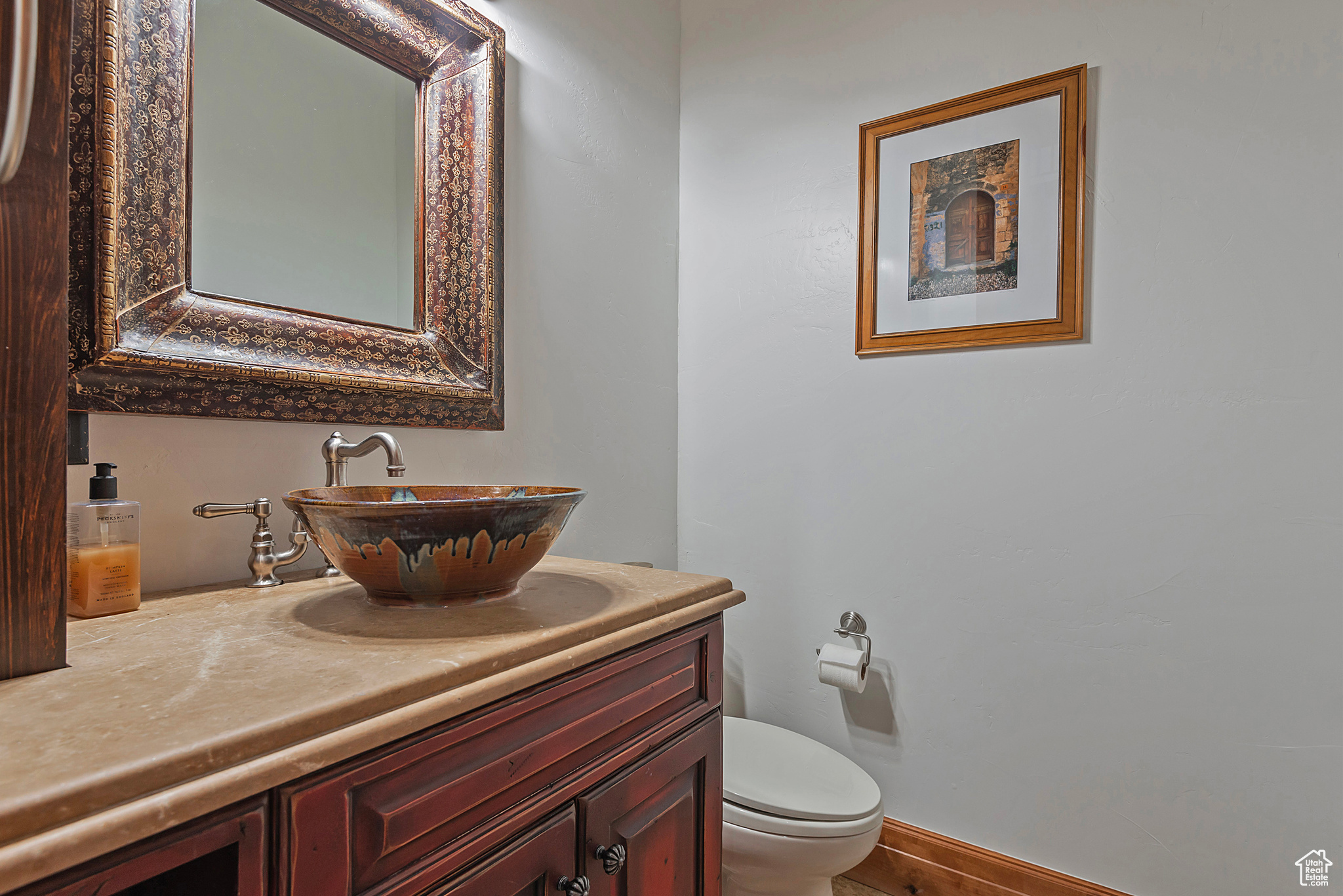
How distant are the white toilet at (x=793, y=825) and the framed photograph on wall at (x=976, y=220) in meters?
0.96

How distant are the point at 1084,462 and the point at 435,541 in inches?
50.0

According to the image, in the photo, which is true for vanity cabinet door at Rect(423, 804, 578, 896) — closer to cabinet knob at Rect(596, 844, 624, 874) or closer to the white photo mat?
cabinet knob at Rect(596, 844, 624, 874)

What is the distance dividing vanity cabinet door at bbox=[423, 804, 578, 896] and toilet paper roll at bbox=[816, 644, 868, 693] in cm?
94

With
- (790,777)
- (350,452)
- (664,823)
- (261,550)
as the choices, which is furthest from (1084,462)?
(261,550)

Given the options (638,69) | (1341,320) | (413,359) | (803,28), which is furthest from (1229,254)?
(413,359)

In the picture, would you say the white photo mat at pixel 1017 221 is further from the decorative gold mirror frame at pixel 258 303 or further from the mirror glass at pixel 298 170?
the mirror glass at pixel 298 170

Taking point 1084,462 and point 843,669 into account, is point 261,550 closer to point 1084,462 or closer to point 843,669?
point 843,669

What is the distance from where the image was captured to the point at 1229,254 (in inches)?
46.4

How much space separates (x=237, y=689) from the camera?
484mm

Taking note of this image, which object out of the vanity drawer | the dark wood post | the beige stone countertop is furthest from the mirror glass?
the vanity drawer

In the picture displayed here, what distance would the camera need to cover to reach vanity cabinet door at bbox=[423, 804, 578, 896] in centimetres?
55

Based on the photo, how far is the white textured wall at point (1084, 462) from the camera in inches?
44.7

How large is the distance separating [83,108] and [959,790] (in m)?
1.88

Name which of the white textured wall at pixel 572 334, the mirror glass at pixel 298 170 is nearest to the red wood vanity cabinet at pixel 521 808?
the white textured wall at pixel 572 334
